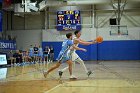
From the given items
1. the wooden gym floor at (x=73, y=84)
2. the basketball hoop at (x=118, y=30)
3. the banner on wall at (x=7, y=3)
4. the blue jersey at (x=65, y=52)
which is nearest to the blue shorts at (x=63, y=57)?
the blue jersey at (x=65, y=52)

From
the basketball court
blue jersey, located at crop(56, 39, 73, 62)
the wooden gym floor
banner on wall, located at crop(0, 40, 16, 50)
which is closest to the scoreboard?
the basketball court

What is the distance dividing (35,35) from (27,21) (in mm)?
1869

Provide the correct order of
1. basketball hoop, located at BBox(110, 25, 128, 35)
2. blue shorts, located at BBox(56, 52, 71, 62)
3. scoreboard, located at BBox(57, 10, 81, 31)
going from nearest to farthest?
blue shorts, located at BBox(56, 52, 71, 62) → basketball hoop, located at BBox(110, 25, 128, 35) → scoreboard, located at BBox(57, 10, 81, 31)

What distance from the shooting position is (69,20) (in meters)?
29.4

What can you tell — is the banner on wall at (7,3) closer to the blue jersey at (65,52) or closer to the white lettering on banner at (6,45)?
the white lettering on banner at (6,45)

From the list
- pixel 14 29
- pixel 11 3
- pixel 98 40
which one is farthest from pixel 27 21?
pixel 98 40

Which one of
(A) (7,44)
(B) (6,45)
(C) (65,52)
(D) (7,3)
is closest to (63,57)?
(C) (65,52)

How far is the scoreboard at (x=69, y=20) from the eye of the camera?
96.6ft

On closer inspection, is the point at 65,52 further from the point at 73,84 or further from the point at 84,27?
the point at 84,27

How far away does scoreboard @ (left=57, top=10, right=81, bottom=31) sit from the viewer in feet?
96.6

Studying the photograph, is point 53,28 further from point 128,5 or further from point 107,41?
point 128,5

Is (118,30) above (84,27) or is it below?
below

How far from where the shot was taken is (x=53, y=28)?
3114 centimetres

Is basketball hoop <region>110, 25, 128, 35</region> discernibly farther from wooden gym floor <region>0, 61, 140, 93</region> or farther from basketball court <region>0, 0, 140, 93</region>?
wooden gym floor <region>0, 61, 140, 93</region>
